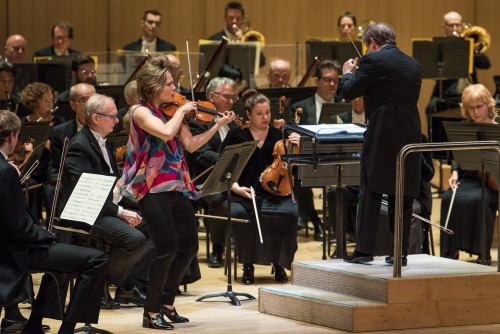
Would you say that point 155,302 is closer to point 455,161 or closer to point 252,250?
point 252,250

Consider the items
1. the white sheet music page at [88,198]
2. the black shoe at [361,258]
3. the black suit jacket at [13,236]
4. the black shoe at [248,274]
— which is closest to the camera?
the black suit jacket at [13,236]

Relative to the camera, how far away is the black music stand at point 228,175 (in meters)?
6.19

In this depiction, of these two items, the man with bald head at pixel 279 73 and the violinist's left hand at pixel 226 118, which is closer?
the violinist's left hand at pixel 226 118

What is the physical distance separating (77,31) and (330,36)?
2869mm

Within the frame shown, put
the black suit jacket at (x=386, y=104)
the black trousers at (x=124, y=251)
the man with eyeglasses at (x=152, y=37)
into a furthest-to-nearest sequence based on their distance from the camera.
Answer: the man with eyeglasses at (x=152, y=37) → the black trousers at (x=124, y=251) → the black suit jacket at (x=386, y=104)

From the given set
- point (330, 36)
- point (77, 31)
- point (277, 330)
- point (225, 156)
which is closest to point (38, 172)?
point (225, 156)

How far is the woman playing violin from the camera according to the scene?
5.32m

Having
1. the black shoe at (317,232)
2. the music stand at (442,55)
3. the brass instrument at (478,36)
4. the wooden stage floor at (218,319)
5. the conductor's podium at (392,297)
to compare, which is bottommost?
the wooden stage floor at (218,319)

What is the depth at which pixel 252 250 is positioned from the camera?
693 cm

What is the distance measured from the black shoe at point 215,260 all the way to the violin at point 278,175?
778 millimetres

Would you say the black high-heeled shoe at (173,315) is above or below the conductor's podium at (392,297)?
below

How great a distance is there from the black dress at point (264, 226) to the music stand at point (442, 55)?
12.0 ft

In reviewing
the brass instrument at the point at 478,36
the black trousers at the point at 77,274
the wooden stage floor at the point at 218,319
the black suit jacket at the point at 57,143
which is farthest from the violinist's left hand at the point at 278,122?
the brass instrument at the point at 478,36

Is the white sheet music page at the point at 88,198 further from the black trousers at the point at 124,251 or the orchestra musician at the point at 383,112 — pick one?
the orchestra musician at the point at 383,112
